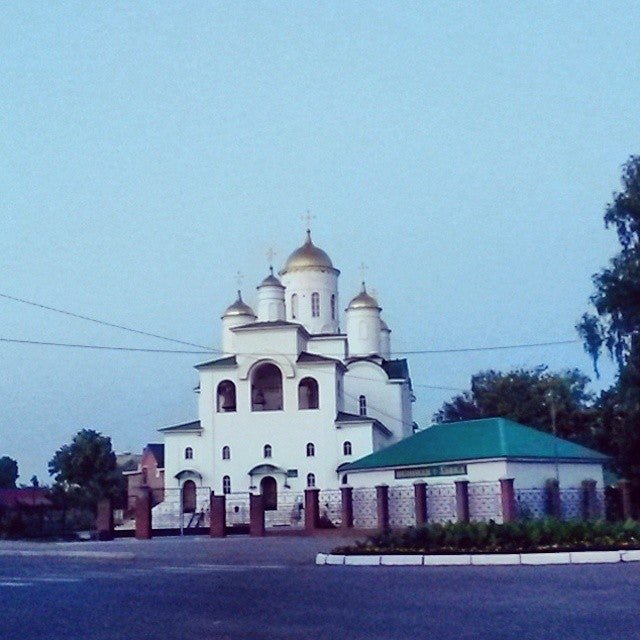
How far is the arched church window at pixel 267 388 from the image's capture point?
170ft

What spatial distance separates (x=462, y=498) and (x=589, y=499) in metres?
5.32

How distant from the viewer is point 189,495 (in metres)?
50.3

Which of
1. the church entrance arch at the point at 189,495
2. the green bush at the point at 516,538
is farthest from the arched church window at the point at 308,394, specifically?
the green bush at the point at 516,538

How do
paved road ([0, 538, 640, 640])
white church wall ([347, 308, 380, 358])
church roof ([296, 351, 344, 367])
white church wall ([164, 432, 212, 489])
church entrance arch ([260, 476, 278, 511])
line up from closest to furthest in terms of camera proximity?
paved road ([0, 538, 640, 640])
church entrance arch ([260, 476, 278, 511])
church roof ([296, 351, 344, 367])
white church wall ([164, 432, 212, 489])
white church wall ([347, 308, 380, 358])

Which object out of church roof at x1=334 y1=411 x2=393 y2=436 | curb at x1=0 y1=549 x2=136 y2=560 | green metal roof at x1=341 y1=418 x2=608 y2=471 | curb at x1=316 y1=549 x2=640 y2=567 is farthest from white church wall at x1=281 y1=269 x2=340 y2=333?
curb at x1=316 y1=549 x2=640 y2=567

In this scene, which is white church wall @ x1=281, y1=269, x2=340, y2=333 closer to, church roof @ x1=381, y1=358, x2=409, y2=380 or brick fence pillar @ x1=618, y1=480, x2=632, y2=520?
church roof @ x1=381, y1=358, x2=409, y2=380

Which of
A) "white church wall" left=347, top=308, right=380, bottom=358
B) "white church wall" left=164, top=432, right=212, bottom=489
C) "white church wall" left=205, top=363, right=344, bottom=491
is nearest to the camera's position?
"white church wall" left=205, top=363, right=344, bottom=491

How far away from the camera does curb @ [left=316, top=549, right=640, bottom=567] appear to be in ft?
56.0

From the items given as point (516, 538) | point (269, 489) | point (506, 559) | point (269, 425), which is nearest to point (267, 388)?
point (269, 425)

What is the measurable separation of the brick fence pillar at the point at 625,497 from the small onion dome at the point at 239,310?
28818 mm

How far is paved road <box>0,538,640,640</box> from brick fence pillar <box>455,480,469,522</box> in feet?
49.1

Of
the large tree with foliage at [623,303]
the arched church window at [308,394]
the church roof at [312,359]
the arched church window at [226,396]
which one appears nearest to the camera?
the large tree with foliage at [623,303]

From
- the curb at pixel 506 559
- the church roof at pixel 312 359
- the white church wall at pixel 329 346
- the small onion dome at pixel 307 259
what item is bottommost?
the curb at pixel 506 559

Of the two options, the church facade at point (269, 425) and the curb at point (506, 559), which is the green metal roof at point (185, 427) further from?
the curb at point (506, 559)
